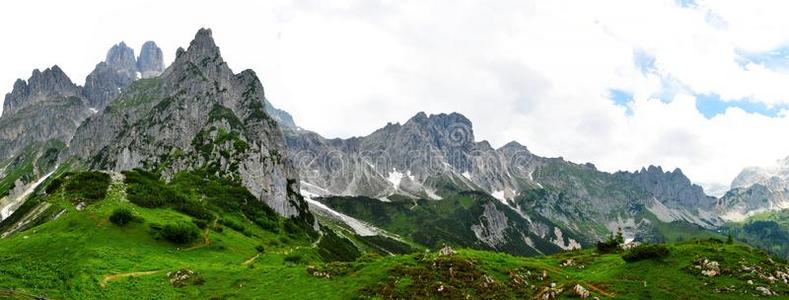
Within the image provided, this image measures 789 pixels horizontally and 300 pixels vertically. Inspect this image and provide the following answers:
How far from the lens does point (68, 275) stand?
6506cm

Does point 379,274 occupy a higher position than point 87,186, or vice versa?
point 87,186

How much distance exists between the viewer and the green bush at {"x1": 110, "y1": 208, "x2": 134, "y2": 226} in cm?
9769

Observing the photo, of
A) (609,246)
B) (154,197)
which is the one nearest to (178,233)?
(154,197)

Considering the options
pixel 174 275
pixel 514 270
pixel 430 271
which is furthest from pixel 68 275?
pixel 514 270

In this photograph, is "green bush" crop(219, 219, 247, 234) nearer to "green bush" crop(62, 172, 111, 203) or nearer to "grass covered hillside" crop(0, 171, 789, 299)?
"green bush" crop(62, 172, 111, 203)

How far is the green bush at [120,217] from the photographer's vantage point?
97688 mm

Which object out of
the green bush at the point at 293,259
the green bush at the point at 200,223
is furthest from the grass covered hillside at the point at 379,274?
the green bush at the point at 200,223

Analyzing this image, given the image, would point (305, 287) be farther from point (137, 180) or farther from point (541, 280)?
point (137, 180)

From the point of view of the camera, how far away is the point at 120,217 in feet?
322

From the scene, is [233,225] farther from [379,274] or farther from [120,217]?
[379,274]

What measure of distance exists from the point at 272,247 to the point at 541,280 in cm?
9436

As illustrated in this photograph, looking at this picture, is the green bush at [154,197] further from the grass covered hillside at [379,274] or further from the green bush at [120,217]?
the grass covered hillside at [379,274]

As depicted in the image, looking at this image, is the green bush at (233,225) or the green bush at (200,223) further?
the green bush at (233,225)

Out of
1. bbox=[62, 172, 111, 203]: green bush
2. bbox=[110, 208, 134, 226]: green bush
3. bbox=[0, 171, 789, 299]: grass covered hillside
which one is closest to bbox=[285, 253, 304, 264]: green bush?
bbox=[0, 171, 789, 299]: grass covered hillside
